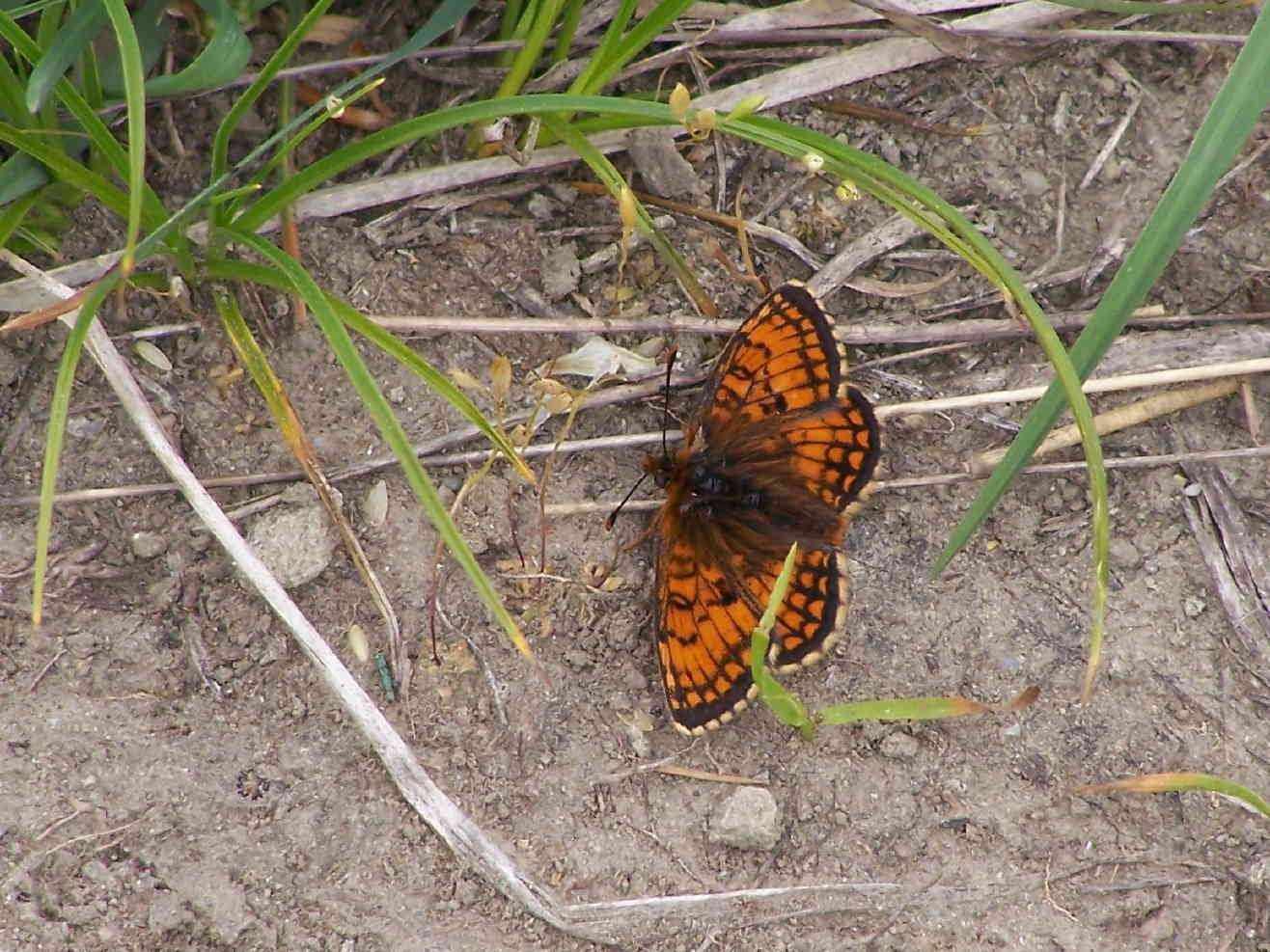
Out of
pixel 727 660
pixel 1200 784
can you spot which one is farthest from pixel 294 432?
pixel 1200 784

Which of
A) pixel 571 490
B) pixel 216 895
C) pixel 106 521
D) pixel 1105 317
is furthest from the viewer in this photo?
pixel 571 490

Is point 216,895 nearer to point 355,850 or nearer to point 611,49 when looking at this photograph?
point 355,850

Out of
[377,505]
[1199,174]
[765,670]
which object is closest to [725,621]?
[765,670]

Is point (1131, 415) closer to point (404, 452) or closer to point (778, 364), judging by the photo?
point (778, 364)

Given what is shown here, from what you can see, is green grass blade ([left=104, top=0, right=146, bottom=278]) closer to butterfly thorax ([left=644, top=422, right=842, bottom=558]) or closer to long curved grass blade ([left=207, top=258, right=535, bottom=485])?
long curved grass blade ([left=207, top=258, right=535, bottom=485])

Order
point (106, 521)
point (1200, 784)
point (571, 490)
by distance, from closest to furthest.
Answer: point (1200, 784) → point (106, 521) → point (571, 490)

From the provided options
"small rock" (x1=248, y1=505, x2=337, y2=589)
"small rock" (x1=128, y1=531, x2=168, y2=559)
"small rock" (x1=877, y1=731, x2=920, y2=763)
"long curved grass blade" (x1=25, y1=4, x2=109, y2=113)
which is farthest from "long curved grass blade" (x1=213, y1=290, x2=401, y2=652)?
"small rock" (x1=877, y1=731, x2=920, y2=763)
